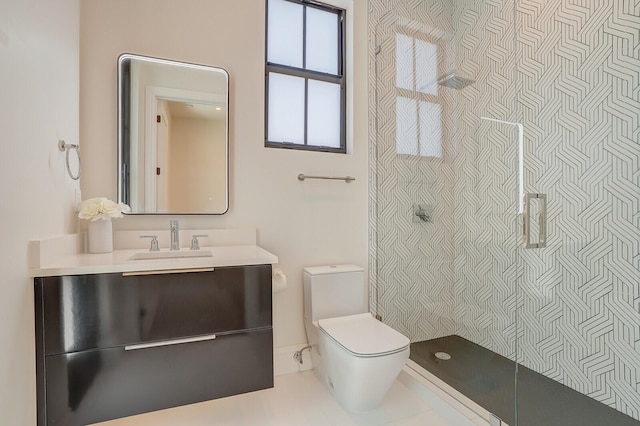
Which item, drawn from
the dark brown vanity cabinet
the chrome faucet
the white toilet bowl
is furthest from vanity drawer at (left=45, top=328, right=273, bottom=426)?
the chrome faucet

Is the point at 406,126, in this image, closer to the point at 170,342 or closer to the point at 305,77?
the point at 305,77

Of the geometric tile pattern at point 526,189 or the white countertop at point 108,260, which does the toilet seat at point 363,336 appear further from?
the white countertop at point 108,260

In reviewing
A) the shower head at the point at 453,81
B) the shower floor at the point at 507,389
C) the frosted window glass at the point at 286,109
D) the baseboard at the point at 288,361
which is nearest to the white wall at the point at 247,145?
the baseboard at the point at 288,361

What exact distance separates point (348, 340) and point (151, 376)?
884 mm

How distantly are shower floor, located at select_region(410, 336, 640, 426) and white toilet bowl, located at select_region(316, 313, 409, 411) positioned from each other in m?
0.52

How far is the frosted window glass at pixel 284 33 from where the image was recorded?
2.08m

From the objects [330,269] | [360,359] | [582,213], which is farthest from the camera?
[330,269]

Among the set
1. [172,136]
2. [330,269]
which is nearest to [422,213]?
[330,269]

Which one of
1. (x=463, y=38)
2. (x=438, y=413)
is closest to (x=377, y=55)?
(x=463, y=38)

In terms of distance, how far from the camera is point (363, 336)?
62.7 inches

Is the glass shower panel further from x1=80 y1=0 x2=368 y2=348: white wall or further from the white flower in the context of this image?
the white flower

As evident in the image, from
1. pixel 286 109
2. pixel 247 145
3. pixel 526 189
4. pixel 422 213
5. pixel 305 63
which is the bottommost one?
pixel 422 213

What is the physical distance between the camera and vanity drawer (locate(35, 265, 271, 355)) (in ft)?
3.58

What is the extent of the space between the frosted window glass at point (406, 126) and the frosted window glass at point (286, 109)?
720 mm
